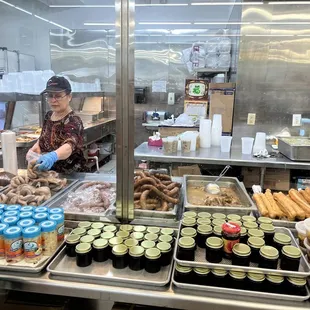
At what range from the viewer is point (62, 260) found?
1164 millimetres

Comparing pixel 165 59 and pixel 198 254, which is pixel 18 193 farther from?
pixel 165 59

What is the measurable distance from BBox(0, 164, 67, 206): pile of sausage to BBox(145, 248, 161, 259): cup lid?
0.72m

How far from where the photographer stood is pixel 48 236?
117 centimetres

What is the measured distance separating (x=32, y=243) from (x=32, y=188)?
0.60 meters

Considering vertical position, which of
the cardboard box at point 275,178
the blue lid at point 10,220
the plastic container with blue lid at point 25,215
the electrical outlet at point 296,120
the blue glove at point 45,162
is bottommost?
the cardboard box at point 275,178

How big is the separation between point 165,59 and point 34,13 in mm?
2836

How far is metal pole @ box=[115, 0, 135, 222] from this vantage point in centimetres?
127

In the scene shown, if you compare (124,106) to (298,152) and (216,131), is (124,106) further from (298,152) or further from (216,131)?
(216,131)

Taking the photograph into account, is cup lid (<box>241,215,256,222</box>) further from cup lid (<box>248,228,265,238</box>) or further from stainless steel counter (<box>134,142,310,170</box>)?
stainless steel counter (<box>134,142,310,170</box>)

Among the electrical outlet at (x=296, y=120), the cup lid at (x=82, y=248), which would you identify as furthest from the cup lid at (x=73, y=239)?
the electrical outlet at (x=296, y=120)

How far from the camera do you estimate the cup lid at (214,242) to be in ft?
3.50

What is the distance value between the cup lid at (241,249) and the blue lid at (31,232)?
0.74 meters

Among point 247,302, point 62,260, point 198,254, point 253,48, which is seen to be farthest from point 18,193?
point 253,48

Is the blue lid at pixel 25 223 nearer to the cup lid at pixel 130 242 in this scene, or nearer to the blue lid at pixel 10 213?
the blue lid at pixel 10 213
